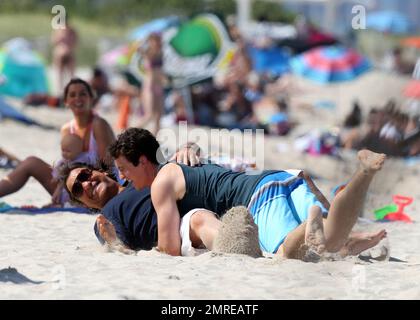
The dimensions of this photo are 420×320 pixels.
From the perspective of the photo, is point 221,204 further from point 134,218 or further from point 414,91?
point 414,91

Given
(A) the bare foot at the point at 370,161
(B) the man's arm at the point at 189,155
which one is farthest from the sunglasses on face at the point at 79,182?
(A) the bare foot at the point at 370,161

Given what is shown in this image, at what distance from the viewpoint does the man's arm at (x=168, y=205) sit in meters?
4.07

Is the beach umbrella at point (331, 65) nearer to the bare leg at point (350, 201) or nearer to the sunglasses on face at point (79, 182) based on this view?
the sunglasses on face at point (79, 182)

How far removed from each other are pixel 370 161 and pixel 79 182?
63.2 inches

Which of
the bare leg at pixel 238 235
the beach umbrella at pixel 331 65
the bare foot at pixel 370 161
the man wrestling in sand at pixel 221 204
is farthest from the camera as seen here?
the beach umbrella at pixel 331 65

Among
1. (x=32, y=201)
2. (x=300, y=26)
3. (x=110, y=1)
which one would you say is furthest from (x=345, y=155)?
(x=110, y=1)

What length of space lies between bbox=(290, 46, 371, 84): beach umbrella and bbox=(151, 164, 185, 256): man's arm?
39.8 feet

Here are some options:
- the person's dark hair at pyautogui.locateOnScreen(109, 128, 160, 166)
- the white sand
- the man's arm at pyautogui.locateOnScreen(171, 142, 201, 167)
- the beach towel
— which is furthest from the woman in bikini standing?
the person's dark hair at pyautogui.locateOnScreen(109, 128, 160, 166)

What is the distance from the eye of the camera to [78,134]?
584 centimetres

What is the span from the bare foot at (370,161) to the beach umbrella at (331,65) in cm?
1253

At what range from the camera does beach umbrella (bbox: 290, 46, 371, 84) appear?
16.1 meters

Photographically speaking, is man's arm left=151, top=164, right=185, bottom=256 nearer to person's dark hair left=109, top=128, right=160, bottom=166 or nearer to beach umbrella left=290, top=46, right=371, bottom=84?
person's dark hair left=109, top=128, right=160, bottom=166

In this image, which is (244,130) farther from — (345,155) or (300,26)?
(300,26)
